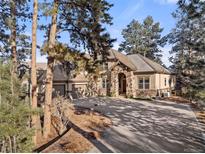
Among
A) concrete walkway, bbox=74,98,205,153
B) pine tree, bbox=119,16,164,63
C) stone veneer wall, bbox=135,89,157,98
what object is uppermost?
pine tree, bbox=119,16,164,63

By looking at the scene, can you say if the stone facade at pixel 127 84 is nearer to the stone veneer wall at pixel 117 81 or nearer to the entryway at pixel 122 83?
the stone veneer wall at pixel 117 81

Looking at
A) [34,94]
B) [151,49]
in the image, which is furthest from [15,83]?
[151,49]

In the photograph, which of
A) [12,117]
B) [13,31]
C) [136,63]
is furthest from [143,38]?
[12,117]

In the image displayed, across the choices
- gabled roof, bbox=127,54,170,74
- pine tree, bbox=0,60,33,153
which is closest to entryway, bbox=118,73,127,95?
gabled roof, bbox=127,54,170,74

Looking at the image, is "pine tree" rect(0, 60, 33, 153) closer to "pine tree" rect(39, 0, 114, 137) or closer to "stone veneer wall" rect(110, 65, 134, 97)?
"pine tree" rect(39, 0, 114, 137)

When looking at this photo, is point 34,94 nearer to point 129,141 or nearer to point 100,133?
point 100,133

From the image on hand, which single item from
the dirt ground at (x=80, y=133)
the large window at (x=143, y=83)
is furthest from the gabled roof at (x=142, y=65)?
the dirt ground at (x=80, y=133)

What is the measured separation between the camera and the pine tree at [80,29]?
15.0 m

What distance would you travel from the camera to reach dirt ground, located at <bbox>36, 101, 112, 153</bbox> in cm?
1146

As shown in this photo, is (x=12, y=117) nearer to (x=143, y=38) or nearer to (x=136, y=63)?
(x=136, y=63)

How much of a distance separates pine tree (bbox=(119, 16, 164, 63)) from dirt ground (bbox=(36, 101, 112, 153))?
177ft

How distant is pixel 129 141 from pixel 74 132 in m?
3.35

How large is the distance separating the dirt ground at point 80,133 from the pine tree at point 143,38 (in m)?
53.8

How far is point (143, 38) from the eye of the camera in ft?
243
